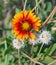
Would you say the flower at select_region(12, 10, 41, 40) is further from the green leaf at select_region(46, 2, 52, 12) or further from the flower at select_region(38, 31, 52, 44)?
the green leaf at select_region(46, 2, 52, 12)

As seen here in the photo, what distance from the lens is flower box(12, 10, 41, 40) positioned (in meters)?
1.40

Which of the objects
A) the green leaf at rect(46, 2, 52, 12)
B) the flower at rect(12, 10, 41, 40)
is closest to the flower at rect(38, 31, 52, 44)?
the flower at rect(12, 10, 41, 40)

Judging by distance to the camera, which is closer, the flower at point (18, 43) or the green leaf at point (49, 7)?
the flower at point (18, 43)

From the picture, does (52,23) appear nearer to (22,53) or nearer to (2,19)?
(22,53)

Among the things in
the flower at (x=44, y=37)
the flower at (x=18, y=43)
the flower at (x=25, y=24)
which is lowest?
the flower at (x=18, y=43)

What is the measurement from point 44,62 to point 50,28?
217mm

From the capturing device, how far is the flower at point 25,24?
1.40m

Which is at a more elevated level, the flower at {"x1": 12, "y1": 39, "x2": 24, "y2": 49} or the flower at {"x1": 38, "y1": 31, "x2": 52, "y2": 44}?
the flower at {"x1": 38, "y1": 31, "x2": 52, "y2": 44}

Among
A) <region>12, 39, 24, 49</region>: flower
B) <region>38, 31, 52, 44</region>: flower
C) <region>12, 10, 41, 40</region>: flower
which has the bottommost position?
<region>12, 39, 24, 49</region>: flower

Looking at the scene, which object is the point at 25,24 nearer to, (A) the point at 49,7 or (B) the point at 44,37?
(B) the point at 44,37

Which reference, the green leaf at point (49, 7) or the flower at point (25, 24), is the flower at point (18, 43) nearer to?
the flower at point (25, 24)

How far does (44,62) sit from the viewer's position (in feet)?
4.93

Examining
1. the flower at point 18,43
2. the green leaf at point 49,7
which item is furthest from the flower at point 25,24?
the green leaf at point 49,7

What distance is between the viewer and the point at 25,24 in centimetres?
146
